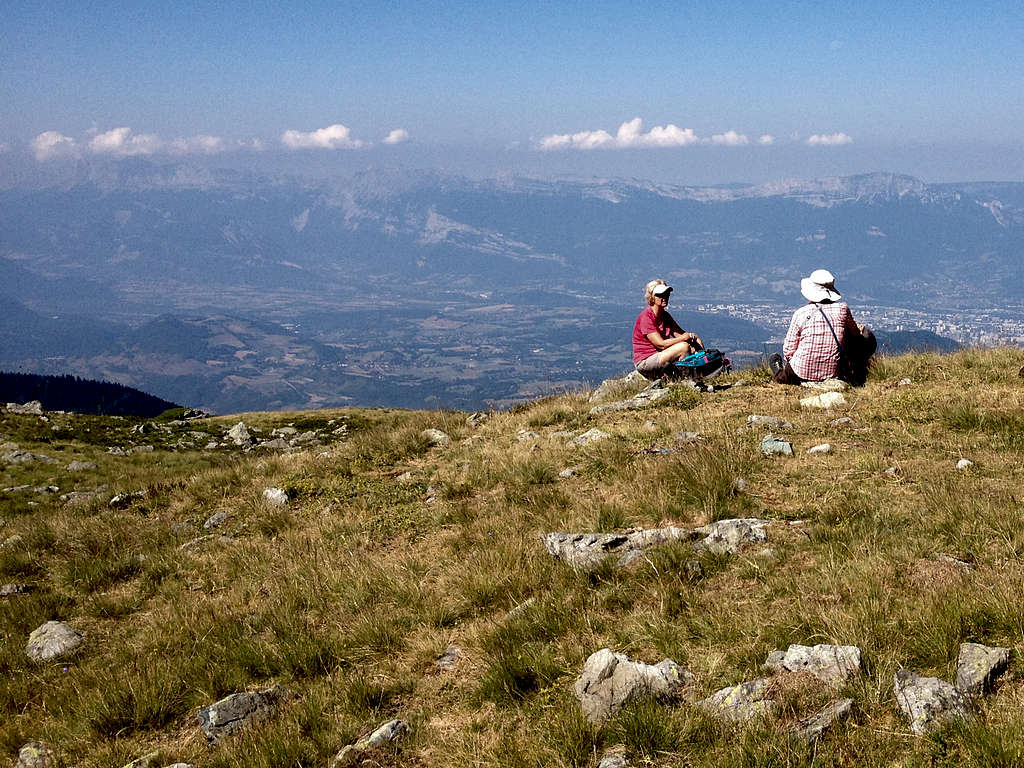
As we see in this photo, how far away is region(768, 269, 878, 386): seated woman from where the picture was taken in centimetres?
1227

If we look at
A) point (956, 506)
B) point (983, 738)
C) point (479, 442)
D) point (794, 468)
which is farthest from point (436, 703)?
point (479, 442)

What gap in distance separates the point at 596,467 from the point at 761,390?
5469 millimetres

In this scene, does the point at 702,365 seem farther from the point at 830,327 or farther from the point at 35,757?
the point at 35,757

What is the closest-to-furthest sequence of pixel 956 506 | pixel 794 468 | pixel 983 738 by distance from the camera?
pixel 983 738, pixel 956 506, pixel 794 468

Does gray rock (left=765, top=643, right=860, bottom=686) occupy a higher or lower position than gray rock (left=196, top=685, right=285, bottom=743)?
higher

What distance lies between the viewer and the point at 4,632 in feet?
24.2

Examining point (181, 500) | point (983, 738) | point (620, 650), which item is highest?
point (983, 738)

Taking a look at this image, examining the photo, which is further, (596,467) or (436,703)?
(596,467)

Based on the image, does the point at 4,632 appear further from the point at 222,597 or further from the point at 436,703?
the point at 436,703

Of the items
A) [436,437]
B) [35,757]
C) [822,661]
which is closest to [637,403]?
[436,437]

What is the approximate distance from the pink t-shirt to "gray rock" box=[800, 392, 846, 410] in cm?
398

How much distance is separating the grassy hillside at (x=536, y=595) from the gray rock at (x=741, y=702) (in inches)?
3.8

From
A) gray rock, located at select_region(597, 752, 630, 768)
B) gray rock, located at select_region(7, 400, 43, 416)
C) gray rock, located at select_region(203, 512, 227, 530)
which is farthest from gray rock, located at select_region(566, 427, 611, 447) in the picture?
gray rock, located at select_region(7, 400, 43, 416)

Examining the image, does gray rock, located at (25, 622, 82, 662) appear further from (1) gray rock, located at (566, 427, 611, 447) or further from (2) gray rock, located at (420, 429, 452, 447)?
(2) gray rock, located at (420, 429, 452, 447)
